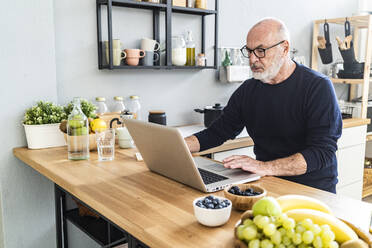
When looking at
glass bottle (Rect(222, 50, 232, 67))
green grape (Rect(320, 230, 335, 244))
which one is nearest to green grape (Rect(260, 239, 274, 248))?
green grape (Rect(320, 230, 335, 244))

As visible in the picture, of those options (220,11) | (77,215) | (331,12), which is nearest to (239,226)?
(77,215)

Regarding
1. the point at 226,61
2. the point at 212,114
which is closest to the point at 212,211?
the point at 212,114

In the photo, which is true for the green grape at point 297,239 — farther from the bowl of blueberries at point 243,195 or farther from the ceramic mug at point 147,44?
the ceramic mug at point 147,44

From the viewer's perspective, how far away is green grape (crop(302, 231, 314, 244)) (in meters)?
0.74

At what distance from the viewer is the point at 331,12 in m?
4.02

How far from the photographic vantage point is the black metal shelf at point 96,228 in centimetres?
177

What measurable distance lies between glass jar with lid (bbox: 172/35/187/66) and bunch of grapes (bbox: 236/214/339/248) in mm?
2005

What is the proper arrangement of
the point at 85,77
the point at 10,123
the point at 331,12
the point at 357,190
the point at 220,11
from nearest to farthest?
the point at 10,123, the point at 85,77, the point at 220,11, the point at 357,190, the point at 331,12

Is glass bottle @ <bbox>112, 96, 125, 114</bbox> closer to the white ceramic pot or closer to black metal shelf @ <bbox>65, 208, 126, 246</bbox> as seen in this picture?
the white ceramic pot

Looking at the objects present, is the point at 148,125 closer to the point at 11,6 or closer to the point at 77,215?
the point at 77,215

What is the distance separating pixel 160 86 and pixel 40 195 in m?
1.16

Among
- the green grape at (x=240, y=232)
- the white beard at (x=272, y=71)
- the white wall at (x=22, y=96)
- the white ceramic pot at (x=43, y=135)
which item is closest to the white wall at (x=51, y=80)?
the white wall at (x=22, y=96)

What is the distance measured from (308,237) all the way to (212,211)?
32 centimetres

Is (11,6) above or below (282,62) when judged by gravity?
above
